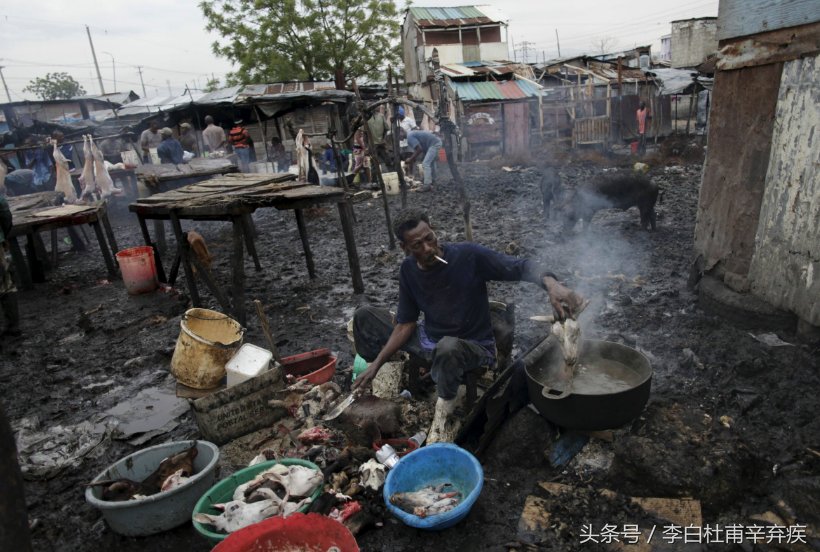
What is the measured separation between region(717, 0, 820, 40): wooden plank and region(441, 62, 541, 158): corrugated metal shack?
62.5 feet

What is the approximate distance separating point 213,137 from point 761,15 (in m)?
16.7

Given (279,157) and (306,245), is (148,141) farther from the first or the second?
(306,245)

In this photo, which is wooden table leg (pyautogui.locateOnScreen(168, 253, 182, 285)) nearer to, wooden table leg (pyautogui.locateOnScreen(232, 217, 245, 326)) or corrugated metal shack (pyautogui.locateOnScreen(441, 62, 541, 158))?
wooden table leg (pyautogui.locateOnScreen(232, 217, 245, 326))

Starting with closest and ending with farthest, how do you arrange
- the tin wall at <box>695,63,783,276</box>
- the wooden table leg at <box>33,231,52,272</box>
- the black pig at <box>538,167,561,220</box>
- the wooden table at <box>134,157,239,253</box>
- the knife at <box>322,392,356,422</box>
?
the knife at <box>322,392,356,422</box> → the tin wall at <box>695,63,783,276</box> → the wooden table leg at <box>33,231,52,272</box> → the black pig at <box>538,167,561,220</box> → the wooden table at <box>134,157,239,253</box>

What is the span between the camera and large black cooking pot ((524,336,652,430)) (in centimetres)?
304

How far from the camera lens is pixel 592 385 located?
3.59 m

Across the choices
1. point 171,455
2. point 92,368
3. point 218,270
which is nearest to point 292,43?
point 218,270

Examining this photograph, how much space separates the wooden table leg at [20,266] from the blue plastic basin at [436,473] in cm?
855

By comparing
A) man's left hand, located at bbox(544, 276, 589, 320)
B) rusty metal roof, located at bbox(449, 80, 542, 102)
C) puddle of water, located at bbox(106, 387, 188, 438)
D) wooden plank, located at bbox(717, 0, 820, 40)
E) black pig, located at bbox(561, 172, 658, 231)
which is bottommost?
puddle of water, located at bbox(106, 387, 188, 438)

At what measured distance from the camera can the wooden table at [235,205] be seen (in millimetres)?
5820

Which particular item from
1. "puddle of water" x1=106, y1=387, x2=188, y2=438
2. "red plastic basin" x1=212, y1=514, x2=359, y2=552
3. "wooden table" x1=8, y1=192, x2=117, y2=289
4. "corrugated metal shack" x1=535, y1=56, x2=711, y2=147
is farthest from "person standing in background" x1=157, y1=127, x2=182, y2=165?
"corrugated metal shack" x1=535, y1=56, x2=711, y2=147

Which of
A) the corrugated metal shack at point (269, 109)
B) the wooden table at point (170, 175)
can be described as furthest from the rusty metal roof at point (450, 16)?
the wooden table at point (170, 175)

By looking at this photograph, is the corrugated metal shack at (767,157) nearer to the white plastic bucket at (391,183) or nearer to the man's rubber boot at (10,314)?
the man's rubber boot at (10,314)

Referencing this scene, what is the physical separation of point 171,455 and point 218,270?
237 inches
